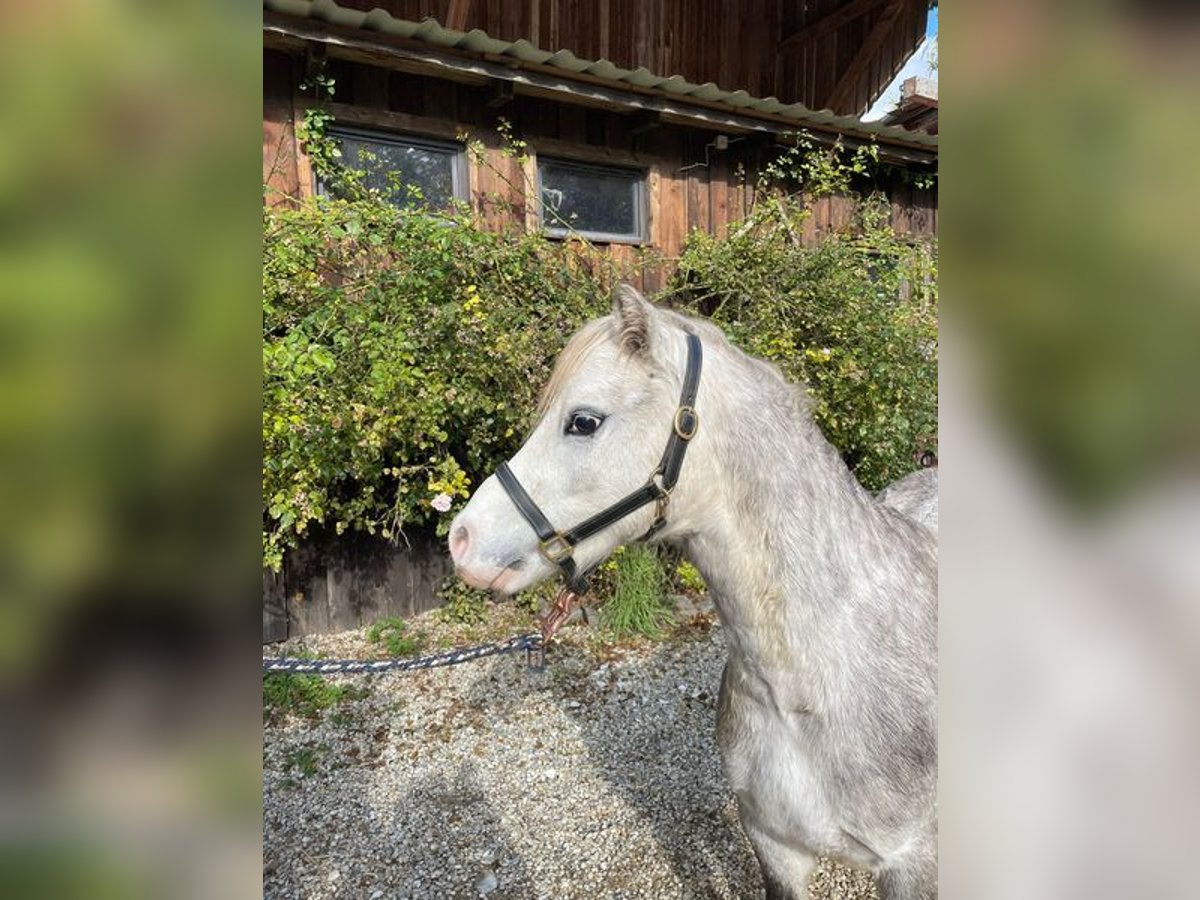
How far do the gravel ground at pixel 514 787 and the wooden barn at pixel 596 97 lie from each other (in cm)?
297

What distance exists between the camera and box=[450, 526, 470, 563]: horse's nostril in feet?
5.05

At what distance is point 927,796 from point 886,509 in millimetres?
654

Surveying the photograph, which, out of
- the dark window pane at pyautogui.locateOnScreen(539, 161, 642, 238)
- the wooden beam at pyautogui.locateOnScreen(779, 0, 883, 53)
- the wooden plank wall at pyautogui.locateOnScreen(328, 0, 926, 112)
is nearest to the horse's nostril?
the dark window pane at pyautogui.locateOnScreen(539, 161, 642, 238)

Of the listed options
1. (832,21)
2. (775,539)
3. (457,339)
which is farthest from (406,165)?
(832,21)

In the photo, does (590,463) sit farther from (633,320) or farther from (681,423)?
(633,320)

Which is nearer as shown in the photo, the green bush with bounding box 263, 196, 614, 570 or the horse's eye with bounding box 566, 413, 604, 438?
the horse's eye with bounding box 566, 413, 604, 438

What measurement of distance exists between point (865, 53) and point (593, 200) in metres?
3.46

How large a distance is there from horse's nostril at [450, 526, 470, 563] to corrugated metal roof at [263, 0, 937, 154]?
3.39 metres

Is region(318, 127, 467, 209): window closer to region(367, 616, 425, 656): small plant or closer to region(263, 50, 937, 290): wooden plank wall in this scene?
region(263, 50, 937, 290): wooden plank wall

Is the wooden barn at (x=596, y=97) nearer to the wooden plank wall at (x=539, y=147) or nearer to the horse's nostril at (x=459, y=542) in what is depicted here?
the wooden plank wall at (x=539, y=147)
